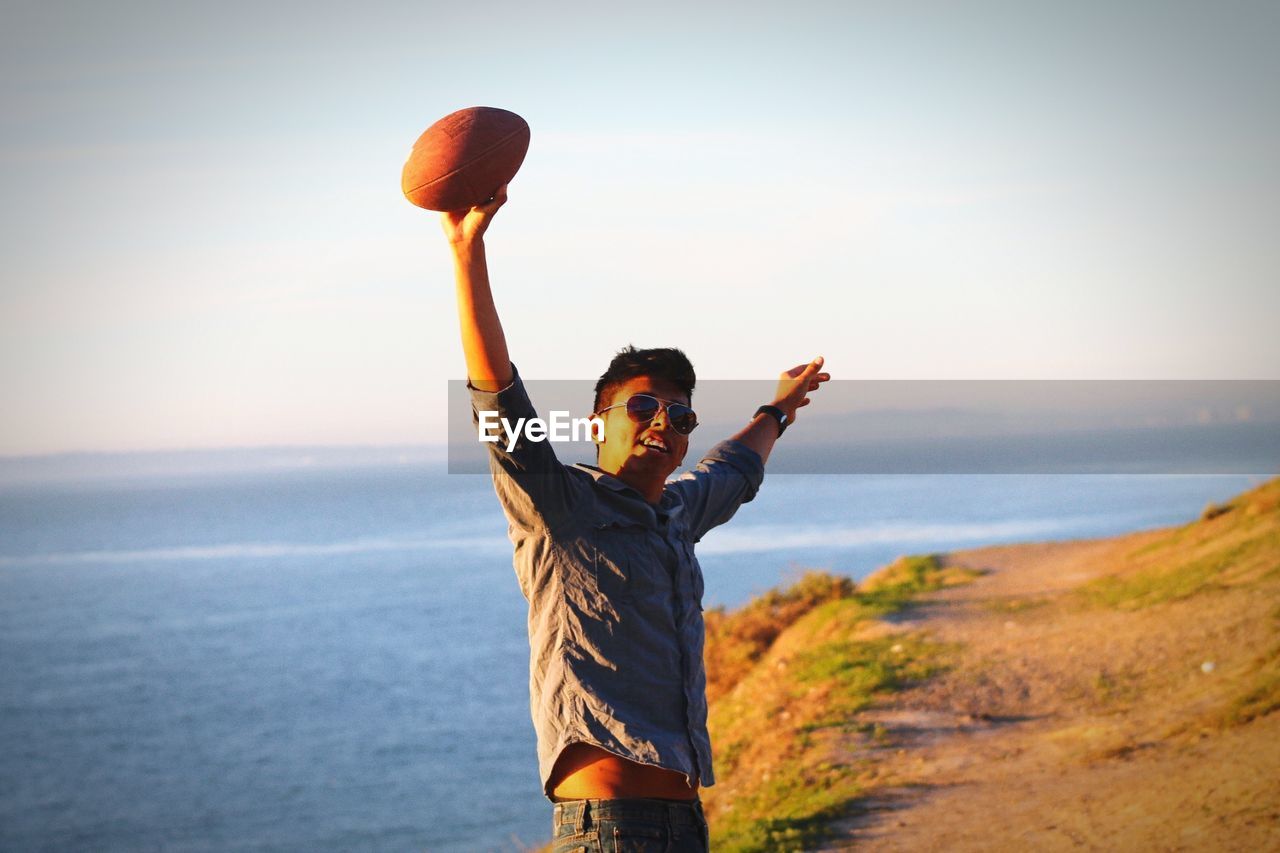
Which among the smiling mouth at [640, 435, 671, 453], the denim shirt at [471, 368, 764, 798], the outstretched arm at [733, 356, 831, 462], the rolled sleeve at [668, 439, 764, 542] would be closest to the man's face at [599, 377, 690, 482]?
the smiling mouth at [640, 435, 671, 453]

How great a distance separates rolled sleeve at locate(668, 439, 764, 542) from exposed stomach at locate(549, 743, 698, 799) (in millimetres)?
824

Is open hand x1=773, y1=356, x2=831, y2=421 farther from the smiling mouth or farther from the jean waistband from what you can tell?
the jean waistband

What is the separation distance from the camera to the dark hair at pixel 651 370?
372 cm

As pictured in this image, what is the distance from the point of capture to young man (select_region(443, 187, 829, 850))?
3.11 m

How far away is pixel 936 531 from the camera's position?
52469 mm

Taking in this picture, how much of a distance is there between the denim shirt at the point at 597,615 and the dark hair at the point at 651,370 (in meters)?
0.39

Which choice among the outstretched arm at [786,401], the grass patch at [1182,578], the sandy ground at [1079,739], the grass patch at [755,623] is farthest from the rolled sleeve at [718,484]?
the grass patch at [755,623]

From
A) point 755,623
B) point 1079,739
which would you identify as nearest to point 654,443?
point 1079,739

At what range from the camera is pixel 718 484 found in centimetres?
417

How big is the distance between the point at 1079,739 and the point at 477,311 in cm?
794

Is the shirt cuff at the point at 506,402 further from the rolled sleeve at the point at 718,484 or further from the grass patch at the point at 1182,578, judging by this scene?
the grass patch at the point at 1182,578

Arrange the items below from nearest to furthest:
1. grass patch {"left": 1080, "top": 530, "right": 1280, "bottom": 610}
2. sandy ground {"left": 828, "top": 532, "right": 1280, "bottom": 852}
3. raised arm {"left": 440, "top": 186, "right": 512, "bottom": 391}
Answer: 1. raised arm {"left": 440, "top": 186, "right": 512, "bottom": 391}
2. sandy ground {"left": 828, "top": 532, "right": 1280, "bottom": 852}
3. grass patch {"left": 1080, "top": 530, "right": 1280, "bottom": 610}

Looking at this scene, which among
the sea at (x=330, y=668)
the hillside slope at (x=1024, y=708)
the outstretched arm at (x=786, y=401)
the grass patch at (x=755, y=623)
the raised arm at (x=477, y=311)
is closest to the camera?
the raised arm at (x=477, y=311)

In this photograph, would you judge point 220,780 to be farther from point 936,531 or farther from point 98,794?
point 936,531
